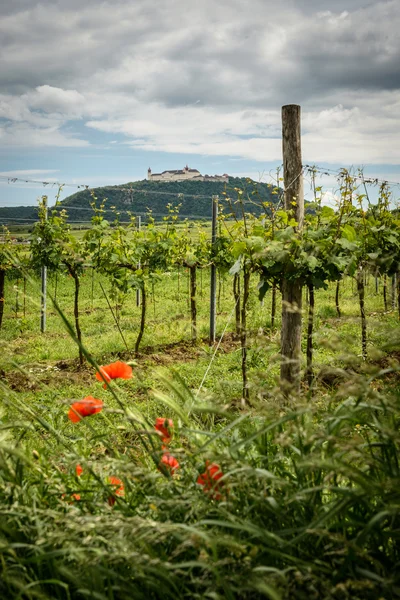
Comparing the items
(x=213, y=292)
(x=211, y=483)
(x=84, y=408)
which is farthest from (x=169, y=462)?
(x=213, y=292)

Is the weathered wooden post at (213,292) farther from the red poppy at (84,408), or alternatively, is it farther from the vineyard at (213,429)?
the red poppy at (84,408)

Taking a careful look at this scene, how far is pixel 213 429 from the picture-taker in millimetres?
3412

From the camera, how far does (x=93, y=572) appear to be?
0.92 m

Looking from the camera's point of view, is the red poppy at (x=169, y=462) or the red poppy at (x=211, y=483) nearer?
the red poppy at (x=211, y=483)

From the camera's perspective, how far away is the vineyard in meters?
0.92

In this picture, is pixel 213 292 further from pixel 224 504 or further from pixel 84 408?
pixel 224 504

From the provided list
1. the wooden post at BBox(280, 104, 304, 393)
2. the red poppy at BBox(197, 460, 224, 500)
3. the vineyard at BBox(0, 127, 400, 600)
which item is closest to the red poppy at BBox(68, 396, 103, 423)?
the vineyard at BBox(0, 127, 400, 600)

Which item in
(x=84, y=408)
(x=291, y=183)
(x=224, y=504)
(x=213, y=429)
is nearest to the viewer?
(x=224, y=504)

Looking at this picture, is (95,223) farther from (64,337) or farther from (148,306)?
(148,306)

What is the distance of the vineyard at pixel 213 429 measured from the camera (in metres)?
0.92

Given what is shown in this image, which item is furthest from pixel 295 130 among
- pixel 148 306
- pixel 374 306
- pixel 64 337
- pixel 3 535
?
pixel 148 306

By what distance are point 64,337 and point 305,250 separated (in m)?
7.91

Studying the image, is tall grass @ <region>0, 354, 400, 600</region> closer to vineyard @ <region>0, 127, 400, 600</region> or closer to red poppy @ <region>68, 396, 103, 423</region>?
vineyard @ <region>0, 127, 400, 600</region>

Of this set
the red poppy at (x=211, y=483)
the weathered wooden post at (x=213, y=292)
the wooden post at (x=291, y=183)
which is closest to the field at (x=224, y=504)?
the red poppy at (x=211, y=483)
